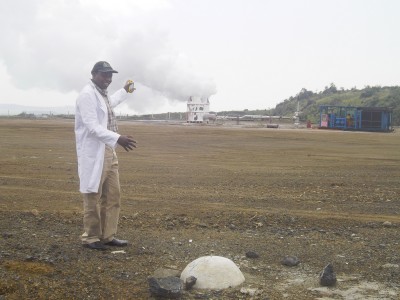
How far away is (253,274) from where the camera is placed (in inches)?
188

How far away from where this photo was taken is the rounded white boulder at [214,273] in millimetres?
4363

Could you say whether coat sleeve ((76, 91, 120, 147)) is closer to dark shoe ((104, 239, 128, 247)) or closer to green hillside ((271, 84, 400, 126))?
dark shoe ((104, 239, 128, 247))

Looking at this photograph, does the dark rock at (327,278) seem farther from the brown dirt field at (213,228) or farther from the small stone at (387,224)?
the small stone at (387,224)

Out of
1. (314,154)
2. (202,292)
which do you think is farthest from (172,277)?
(314,154)

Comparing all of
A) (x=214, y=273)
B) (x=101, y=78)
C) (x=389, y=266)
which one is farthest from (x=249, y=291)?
(x=101, y=78)

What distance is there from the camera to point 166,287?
410cm

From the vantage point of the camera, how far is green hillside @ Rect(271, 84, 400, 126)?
1896 inches

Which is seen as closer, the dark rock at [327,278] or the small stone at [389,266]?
the dark rock at [327,278]

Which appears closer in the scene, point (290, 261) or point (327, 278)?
point (327, 278)

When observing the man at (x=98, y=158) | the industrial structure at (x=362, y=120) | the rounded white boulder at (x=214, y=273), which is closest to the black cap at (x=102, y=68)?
the man at (x=98, y=158)

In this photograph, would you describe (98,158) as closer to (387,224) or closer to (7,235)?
(7,235)

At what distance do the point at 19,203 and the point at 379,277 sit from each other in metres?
5.57

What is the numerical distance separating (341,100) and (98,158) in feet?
175

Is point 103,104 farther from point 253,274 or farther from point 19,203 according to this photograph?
point 19,203
